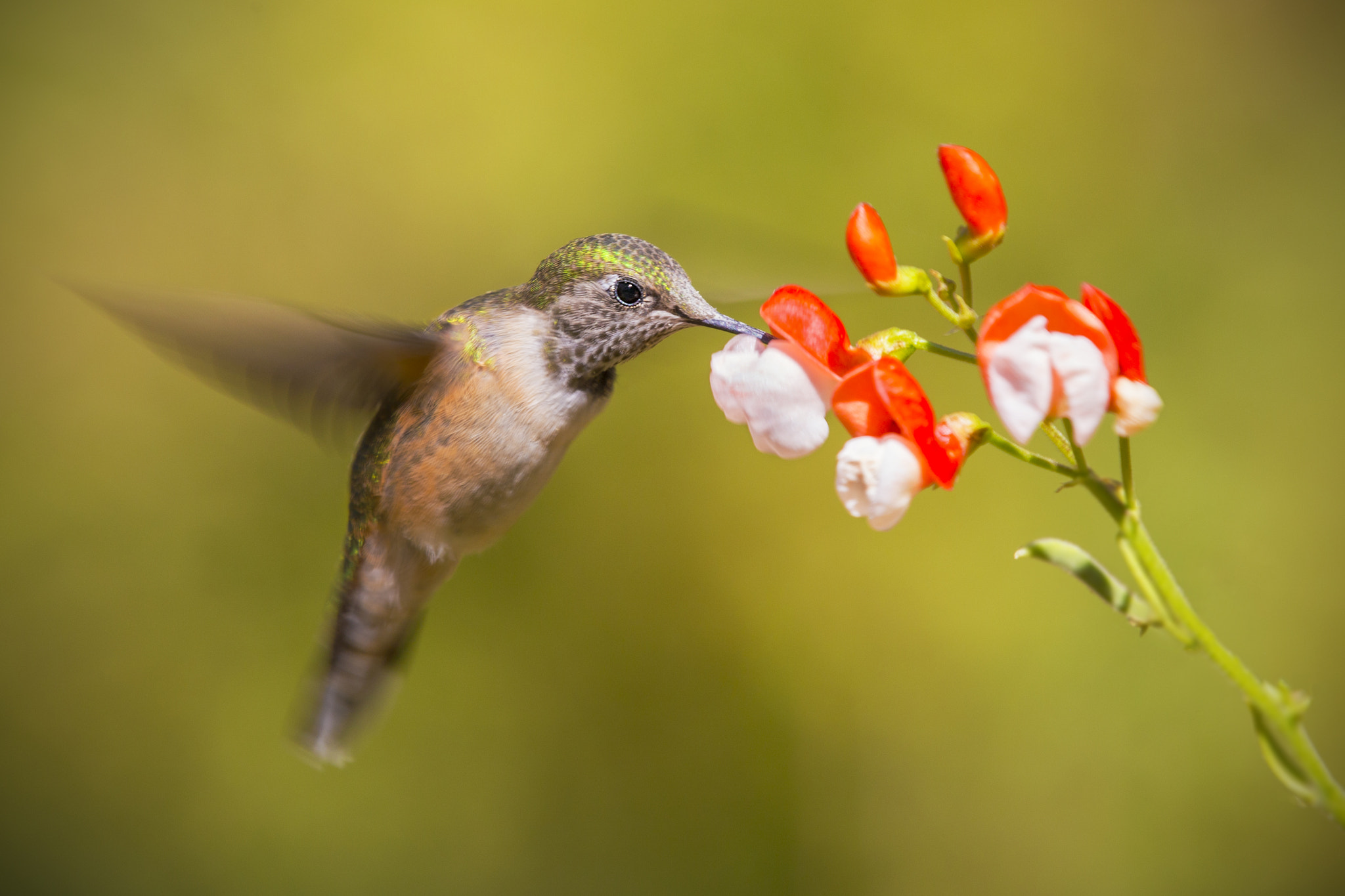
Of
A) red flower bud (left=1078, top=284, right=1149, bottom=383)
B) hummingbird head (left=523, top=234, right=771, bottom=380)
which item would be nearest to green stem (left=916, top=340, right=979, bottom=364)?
red flower bud (left=1078, top=284, right=1149, bottom=383)

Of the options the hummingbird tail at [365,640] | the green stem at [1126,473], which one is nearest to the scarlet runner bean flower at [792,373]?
the green stem at [1126,473]

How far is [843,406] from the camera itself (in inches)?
35.1

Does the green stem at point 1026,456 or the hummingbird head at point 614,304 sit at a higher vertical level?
the hummingbird head at point 614,304

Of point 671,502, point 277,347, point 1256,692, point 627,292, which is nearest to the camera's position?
point 1256,692

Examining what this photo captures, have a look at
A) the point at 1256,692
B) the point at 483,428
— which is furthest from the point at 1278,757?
the point at 483,428

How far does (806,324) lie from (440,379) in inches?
22.8

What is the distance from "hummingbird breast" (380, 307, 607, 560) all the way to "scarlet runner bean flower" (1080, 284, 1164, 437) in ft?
2.14

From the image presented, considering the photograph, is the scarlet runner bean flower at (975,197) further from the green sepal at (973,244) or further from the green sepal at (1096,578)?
the green sepal at (1096,578)

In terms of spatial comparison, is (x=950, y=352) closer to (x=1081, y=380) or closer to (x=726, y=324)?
(x=1081, y=380)

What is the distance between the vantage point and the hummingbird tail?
1.47 m

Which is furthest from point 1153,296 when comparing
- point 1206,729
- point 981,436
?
point 981,436

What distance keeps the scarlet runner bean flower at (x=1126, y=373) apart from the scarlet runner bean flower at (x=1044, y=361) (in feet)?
0.07

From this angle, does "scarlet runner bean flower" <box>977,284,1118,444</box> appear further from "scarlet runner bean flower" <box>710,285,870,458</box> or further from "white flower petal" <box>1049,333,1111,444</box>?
"scarlet runner bean flower" <box>710,285,870,458</box>

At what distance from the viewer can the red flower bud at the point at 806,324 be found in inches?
36.6
